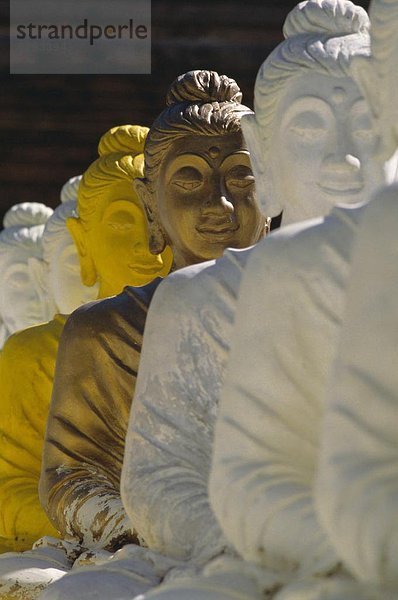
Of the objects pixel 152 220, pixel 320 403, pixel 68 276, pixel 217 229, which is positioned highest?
pixel 320 403

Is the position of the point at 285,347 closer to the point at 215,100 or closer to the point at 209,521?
the point at 209,521

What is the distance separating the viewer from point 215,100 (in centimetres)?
715

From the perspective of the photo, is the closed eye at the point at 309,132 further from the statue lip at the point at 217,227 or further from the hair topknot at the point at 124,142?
the hair topknot at the point at 124,142

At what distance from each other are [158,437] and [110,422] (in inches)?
57.0

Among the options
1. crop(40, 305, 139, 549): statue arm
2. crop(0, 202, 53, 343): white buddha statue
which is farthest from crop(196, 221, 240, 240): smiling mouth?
crop(0, 202, 53, 343): white buddha statue

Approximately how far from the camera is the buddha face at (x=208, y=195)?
6957 mm

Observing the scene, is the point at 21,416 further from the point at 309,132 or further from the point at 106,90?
the point at 106,90

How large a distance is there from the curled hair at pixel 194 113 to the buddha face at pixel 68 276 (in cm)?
218

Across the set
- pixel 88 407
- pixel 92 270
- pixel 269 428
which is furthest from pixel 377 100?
pixel 92 270

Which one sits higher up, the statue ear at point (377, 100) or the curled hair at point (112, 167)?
the statue ear at point (377, 100)

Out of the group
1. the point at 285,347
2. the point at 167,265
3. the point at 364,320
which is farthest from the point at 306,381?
the point at 167,265

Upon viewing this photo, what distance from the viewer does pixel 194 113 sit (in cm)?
706

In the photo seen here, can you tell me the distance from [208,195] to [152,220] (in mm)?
413
